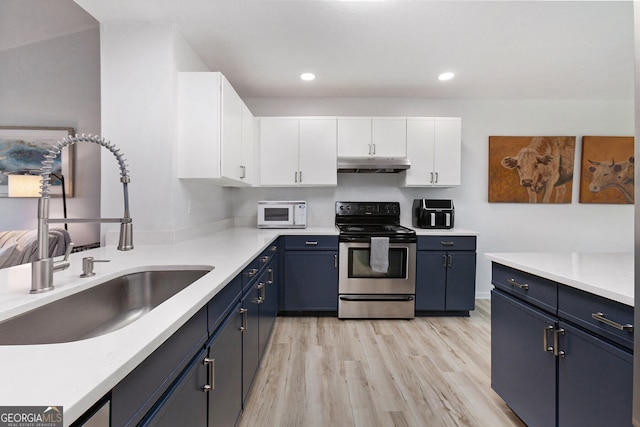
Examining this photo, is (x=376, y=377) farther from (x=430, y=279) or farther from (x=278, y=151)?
(x=278, y=151)

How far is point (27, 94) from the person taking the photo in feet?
9.33

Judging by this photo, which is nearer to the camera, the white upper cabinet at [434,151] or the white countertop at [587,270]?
Result: the white countertop at [587,270]

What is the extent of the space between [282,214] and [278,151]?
707 mm

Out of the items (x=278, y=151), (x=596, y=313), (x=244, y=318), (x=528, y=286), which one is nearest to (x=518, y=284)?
(x=528, y=286)

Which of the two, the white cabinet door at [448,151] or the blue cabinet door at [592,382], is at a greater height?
the white cabinet door at [448,151]

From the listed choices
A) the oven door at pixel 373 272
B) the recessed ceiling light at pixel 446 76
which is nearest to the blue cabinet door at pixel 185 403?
the oven door at pixel 373 272

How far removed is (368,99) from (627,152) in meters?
3.21

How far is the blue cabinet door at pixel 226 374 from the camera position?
106 cm

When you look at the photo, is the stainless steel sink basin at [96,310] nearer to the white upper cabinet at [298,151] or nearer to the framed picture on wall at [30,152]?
the white upper cabinet at [298,151]

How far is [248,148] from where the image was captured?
9.74ft

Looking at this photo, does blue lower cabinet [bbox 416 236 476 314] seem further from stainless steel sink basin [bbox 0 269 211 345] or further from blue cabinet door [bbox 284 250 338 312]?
stainless steel sink basin [bbox 0 269 211 345]

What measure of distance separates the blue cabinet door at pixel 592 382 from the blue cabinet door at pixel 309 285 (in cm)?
197

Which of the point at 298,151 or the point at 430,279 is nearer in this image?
the point at 430,279

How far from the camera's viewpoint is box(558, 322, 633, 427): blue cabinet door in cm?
98
